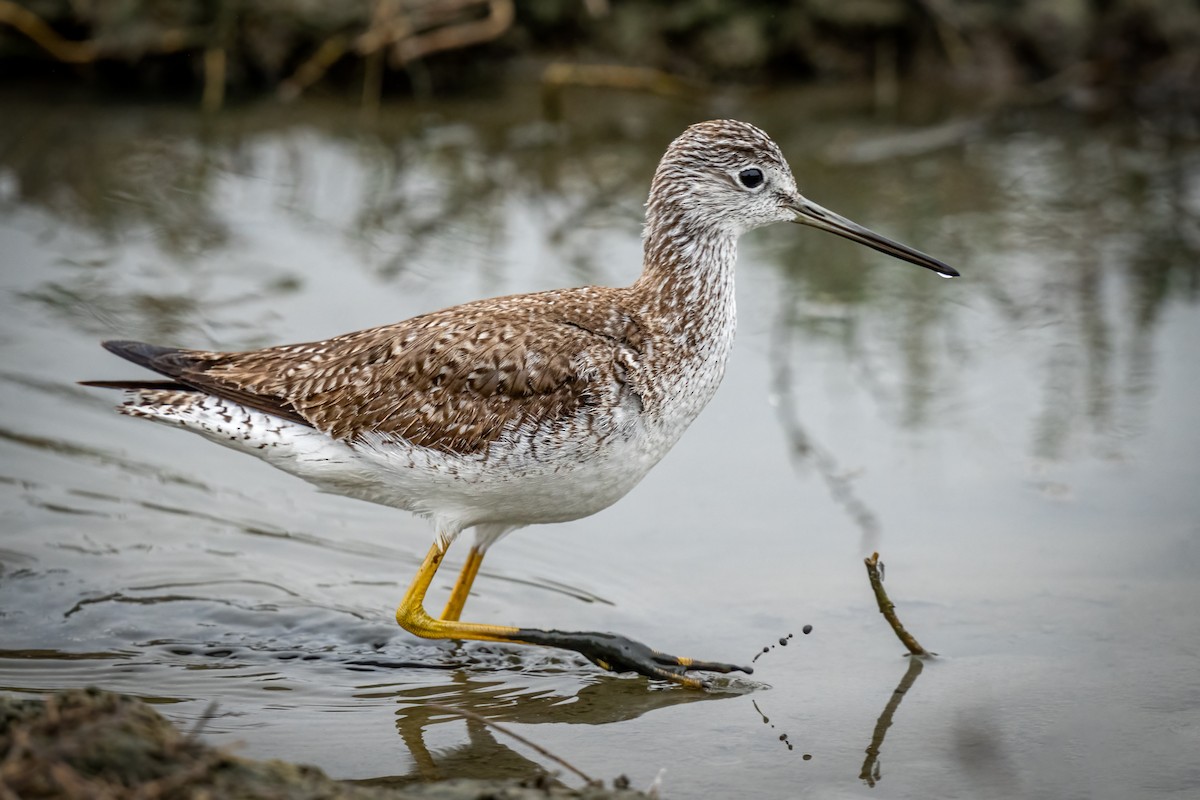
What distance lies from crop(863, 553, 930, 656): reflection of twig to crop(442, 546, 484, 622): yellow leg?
68.5 inches

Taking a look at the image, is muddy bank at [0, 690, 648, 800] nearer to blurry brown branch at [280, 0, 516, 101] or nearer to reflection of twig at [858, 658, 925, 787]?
reflection of twig at [858, 658, 925, 787]

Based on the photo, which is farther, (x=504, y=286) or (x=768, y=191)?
Result: (x=504, y=286)

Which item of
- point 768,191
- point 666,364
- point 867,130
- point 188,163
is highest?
point 867,130

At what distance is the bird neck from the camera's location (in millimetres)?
5977

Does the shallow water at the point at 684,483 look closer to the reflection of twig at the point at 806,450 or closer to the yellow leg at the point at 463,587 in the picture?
the reflection of twig at the point at 806,450

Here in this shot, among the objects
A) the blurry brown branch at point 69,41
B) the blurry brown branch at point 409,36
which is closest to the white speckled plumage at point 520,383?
the blurry brown branch at point 409,36

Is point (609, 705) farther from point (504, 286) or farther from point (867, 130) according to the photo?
point (867, 130)

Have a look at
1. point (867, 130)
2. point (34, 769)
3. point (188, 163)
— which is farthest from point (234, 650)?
point (867, 130)

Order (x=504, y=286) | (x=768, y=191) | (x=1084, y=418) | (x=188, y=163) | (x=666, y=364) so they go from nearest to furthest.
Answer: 1. (x=666, y=364)
2. (x=768, y=191)
3. (x=1084, y=418)
4. (x=504, y=286)
5. (x=188, y=163)

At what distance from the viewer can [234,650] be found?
5.93 meters

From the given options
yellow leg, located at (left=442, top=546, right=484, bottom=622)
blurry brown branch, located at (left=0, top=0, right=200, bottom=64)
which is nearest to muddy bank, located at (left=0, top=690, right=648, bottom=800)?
yellow leg, located at (left=442, top=546, right=484, bottom=622)

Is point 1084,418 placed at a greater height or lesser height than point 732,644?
greater

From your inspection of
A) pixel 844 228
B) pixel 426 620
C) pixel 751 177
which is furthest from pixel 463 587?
pixel 844 228

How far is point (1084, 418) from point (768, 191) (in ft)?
8.81
